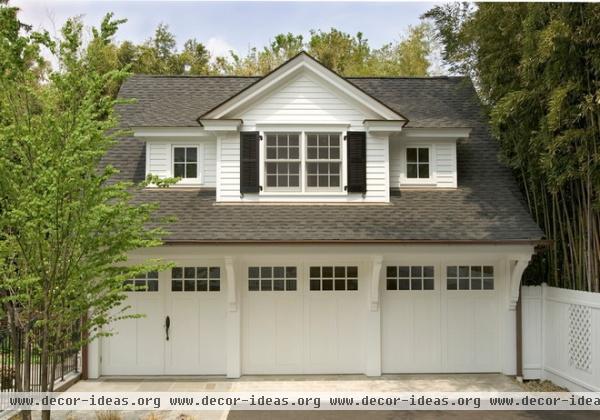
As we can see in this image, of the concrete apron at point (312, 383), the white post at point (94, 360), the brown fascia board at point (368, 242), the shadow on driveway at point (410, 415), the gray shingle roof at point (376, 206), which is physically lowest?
the shadow on driveway at point (410, 415)

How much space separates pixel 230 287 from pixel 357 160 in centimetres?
352

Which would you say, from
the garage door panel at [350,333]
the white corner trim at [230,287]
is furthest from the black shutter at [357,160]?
the white corner trim at [230,287]

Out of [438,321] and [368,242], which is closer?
[368,242]

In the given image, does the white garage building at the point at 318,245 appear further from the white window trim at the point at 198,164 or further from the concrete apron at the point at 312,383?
the concrete apron at the point at 312,383

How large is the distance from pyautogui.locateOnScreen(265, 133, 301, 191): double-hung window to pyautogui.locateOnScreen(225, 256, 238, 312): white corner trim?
1.95 meters

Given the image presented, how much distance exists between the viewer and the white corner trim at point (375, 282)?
32.3 feet

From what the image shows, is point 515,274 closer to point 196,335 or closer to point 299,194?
point 299,194

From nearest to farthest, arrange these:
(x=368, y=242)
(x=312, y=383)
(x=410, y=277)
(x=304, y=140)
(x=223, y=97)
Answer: (x=368, y=242) → (x=312, y=383) → (x=410, y=277) → (x=304, y=140) → (x=223, y=97)

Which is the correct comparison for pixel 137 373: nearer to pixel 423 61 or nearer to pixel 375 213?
A: pixel 375 213

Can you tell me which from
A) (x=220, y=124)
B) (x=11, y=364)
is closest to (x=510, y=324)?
(x=220, y=124)

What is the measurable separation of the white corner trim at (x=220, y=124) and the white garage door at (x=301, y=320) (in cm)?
278

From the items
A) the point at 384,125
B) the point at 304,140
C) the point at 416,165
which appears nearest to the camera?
the point at 384,125

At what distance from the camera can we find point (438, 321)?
1055 cm

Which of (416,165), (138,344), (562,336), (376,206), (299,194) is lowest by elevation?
(138,344)
